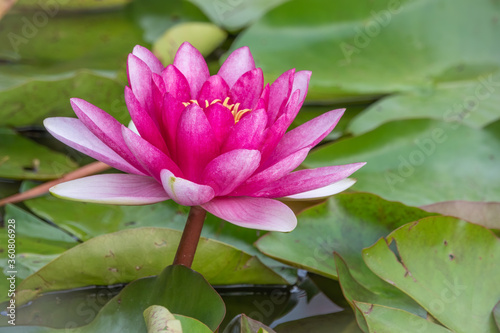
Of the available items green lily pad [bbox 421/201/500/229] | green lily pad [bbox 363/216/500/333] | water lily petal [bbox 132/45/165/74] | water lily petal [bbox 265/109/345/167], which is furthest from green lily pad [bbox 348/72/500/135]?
water lily petal [bbox 132/45/165/74]

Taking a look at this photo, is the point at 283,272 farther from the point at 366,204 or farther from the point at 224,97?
the point at 224,97

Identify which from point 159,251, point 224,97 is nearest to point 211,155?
point 224,97

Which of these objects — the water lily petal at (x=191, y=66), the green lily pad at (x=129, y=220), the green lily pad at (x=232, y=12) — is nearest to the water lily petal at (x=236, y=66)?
the water lily petal at (x=191, y=66)

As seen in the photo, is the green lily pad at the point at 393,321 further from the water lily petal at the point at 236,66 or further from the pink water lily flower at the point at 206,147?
the water lily petal at the point at 236,66

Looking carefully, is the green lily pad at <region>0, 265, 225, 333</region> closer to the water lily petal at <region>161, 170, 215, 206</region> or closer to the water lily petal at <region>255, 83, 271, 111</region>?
the water lily petal at <region>161, 170, 215, 206</region>

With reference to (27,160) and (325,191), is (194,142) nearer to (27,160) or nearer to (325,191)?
(325,191)

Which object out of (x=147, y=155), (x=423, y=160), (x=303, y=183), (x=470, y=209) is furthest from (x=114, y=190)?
(x=423, y=160)
